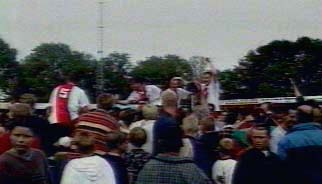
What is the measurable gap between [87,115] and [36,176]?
1353 millimetres

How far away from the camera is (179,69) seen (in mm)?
105625

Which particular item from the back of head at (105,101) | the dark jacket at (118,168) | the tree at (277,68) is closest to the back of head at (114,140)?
the dark jacket at (118,168)

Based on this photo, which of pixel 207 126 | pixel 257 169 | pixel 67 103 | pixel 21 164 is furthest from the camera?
pixel 67 103

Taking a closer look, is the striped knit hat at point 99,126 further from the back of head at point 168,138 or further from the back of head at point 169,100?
the back of head at point 169,100

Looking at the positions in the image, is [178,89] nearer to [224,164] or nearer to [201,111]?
[201,111]

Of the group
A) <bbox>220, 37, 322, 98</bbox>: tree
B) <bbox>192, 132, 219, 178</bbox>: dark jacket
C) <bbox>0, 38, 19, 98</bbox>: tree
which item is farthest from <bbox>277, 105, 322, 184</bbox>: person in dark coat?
<bbox>0, 38, 19, 98</bbox>: tree

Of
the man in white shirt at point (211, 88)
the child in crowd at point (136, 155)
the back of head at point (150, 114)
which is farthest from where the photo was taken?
the man in white shirt at point (211, 88)

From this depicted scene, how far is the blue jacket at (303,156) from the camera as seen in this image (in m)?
10.3

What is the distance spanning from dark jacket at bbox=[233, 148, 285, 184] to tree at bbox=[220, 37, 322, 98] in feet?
265

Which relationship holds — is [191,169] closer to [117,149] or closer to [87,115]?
[117,149]

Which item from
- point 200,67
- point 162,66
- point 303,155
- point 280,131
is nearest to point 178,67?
point 162,66

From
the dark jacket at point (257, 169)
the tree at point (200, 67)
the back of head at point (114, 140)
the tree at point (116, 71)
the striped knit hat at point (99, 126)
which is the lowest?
the dark jacket at point (257, 169)

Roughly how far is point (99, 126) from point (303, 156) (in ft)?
7.34

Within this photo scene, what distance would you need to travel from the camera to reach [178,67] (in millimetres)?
106938
